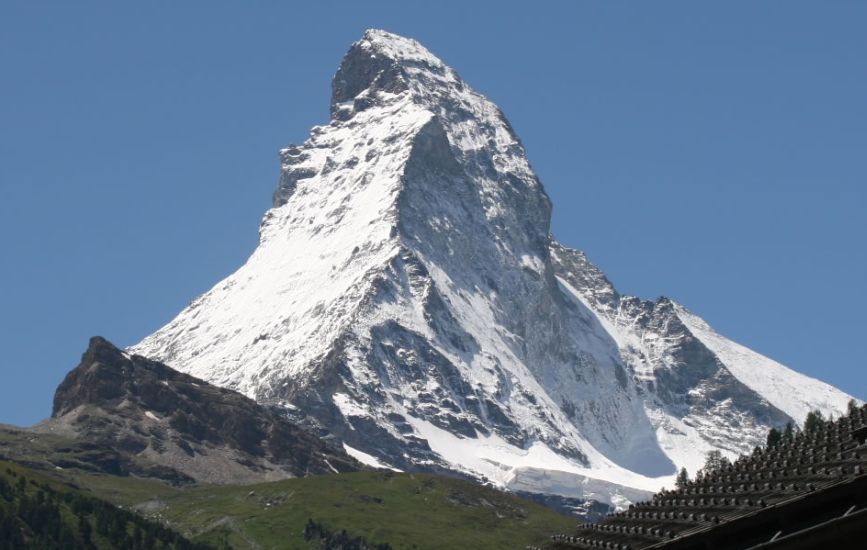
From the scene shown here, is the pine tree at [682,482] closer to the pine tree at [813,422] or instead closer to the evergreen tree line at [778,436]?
the evergreen tree line at [778,436]

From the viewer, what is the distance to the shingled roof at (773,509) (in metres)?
20.9

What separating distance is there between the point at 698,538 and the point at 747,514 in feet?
3.11

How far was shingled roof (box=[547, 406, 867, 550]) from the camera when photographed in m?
20.9

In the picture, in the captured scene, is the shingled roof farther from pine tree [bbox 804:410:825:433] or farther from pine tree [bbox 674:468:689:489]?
pine tree [bbox 804:410:825:433]

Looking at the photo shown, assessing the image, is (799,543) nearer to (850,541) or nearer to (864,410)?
(850,541)

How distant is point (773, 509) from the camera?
21.7m

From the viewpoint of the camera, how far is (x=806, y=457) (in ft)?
92.5

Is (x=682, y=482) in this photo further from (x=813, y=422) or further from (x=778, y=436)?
(x=813, y=422)

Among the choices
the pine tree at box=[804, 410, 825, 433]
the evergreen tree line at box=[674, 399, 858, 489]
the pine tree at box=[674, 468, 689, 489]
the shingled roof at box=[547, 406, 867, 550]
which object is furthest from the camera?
the pine tree at box=[804, 410, 825, 433]

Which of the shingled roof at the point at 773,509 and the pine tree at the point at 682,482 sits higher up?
the pine tree at the point at 682,482

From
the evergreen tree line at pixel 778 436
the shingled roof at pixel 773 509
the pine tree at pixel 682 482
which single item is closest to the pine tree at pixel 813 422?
the evergreen tree line at pixel 778 436

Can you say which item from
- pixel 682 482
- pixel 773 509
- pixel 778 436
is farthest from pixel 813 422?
pixel 773 509

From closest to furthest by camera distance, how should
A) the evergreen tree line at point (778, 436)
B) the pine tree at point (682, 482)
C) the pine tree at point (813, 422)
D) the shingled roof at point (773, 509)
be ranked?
the shingled roof at point (773, 509), the pine tree at point (682, 482), the evergreen tree line at point (778, 436), the pine tree at point (813, 422)

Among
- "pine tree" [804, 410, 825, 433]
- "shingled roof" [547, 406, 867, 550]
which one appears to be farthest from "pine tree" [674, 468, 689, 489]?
"pine tree" [804, 410, 825, 433]
